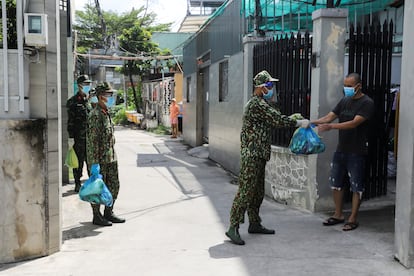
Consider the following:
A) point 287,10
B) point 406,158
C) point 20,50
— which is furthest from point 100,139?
point 287,10

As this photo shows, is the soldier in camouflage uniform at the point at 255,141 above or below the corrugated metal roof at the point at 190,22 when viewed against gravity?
below

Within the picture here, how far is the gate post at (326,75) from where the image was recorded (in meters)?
6.30

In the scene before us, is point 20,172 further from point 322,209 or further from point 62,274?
point 322,209

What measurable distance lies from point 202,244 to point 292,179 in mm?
2267

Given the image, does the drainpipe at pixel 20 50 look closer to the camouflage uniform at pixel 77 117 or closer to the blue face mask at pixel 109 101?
the blue face mask at pixel 109 101

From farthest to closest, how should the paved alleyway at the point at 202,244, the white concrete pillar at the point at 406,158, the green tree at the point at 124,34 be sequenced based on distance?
the green tree at the point at 124,34 < the paved alleyway at the point at 202,244 < the white concrete pillar at the point at 406,158

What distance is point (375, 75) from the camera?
6.72m

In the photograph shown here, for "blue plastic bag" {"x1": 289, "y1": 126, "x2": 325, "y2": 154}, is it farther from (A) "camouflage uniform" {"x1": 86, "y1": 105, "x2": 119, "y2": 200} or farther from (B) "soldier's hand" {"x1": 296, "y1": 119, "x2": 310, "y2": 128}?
(A) "camouflage uniform" {"x1": 86, "y1": 105, "x2": 119, "y2": 200}

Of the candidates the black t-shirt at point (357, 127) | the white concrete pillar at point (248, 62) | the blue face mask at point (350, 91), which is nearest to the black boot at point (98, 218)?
the black t-shirt at point (357, 127)

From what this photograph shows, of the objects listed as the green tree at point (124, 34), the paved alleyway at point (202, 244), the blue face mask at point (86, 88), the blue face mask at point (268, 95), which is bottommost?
the paved alleyway at point (202, 244)

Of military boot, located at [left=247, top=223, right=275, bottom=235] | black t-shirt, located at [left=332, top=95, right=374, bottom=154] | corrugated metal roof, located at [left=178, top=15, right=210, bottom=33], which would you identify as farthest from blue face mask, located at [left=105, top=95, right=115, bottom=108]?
corrugated metal roof, located at [left=178, top=15, right=210, bottom=33]

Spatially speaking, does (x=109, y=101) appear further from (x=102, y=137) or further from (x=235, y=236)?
(x=235, y=236)

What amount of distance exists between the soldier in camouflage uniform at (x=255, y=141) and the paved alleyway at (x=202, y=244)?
40cm

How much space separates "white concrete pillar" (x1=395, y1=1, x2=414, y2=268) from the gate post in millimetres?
1920
